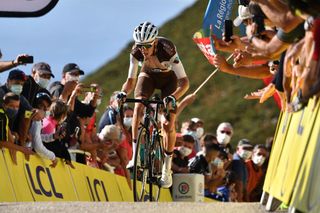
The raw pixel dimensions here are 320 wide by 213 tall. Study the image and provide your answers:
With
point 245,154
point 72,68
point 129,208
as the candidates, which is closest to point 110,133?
point 72,68

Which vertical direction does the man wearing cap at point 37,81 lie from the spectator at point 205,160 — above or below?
above

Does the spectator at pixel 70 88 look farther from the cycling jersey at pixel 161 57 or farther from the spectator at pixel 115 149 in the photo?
the cycling jersey at pixel 161 57

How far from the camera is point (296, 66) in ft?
39.4

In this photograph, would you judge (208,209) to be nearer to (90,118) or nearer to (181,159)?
(90,118)

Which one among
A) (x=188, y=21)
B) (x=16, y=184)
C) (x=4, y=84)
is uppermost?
(x=4, y=84)

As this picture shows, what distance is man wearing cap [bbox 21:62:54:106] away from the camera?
17047mm

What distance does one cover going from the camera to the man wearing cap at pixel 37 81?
55.9 feet

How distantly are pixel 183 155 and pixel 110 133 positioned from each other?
2546 mm

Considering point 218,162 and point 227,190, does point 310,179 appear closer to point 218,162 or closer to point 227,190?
point 218,162

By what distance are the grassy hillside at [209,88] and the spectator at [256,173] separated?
30041 millimetres

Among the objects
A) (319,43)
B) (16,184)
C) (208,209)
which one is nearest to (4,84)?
(16,184)

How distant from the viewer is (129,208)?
12.3 metres

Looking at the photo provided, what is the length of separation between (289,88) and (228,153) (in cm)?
1013

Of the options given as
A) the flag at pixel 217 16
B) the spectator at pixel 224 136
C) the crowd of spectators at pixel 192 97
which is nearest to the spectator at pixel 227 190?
the crowd of spectators at pixel 192 97
